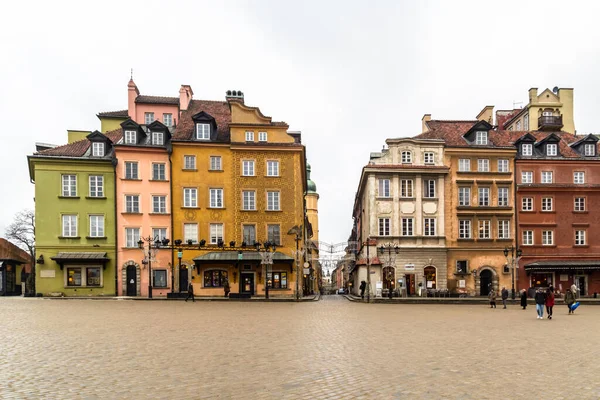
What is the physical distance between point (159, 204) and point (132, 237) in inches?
143

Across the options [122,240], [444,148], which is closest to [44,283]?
[122,240]

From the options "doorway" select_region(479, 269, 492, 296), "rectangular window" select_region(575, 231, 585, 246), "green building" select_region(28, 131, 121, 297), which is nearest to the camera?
"green building" select_region(28, 131, 121, 297)

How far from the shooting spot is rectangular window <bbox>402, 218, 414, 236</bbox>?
1859 inches

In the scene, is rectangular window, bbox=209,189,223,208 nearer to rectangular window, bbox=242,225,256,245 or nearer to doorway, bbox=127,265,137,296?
rectangular window, bbox=242,225,256,245

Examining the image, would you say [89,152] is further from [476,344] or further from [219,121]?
[476,344]

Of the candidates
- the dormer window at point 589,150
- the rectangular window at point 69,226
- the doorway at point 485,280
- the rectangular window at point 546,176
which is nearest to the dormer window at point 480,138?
the rectangular window at point 546,176

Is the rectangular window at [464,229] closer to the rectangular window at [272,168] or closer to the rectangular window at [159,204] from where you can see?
the rectangular window at [272,168]

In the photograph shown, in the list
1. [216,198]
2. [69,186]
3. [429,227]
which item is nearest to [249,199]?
[216,198]

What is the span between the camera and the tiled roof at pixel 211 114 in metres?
45.7

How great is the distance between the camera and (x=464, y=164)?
4825cm

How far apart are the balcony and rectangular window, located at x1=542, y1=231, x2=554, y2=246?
14.5m

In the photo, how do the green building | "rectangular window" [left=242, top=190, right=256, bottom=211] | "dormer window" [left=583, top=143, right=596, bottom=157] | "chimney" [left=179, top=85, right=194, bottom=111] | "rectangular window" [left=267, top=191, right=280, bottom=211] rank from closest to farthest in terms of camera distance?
the green building < "rectangular window" [left=242, top=190, right=256, bottom=211] < "rectangular window" [left=267, top=191, right=280, bottom=211] < "dormer window" [left=583, top=143, right=596, bottom=157] < "chimney" [left=179, top=85, right=194, bottom=111]

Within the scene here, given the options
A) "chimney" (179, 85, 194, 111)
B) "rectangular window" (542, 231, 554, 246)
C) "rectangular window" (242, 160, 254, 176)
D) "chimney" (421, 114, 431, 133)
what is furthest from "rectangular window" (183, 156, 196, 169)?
"rectangular window" (542, 231, 554, 246)

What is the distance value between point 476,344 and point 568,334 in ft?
16.7
